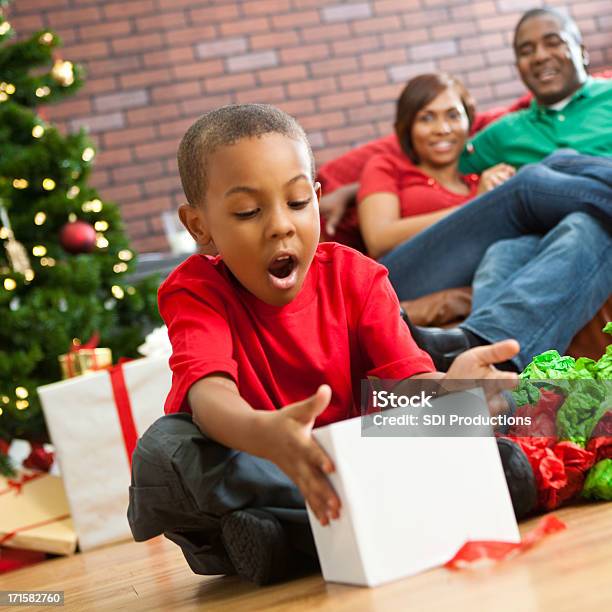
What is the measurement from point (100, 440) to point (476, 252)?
1.06 m

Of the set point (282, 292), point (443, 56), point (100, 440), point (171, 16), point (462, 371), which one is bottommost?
point (100, 440)

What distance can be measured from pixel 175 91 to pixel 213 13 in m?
0.44

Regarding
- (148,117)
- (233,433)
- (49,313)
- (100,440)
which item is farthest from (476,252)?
(148,117)

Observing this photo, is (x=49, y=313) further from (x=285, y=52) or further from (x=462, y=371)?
(x=285, y=52)

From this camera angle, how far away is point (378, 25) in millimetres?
5051

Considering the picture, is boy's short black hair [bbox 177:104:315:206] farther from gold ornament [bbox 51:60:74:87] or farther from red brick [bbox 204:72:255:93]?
red brick [bbox 204:72:255:93]

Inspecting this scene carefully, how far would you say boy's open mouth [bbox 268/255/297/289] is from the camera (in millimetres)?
1239

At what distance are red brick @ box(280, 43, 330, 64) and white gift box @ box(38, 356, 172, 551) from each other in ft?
9.46

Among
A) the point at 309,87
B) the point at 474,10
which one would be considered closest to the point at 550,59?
the point at 309,87

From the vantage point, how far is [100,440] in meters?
2.46

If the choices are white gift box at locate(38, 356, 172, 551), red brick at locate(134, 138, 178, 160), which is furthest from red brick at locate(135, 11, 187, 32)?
white gift box at locate(38, 356, 172, 551)

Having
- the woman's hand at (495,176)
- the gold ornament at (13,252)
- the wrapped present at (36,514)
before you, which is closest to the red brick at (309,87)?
the gold ornament at (13,252)

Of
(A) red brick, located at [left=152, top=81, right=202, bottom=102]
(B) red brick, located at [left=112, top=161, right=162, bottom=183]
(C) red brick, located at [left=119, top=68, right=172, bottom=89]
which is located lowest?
(B) red brick, located at [left=112, top=161, right=162, bottom=183]

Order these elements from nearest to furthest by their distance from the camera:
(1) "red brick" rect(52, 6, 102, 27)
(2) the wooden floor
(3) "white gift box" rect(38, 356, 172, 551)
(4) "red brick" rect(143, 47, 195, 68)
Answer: (2) the wooden floor
(3) "white gift box" rect(38, 356, 172, 551)
(1) "red brick" rect(52, 6, 102, 27)
(4) "red brick" rect(143, 47, 195, 68)
